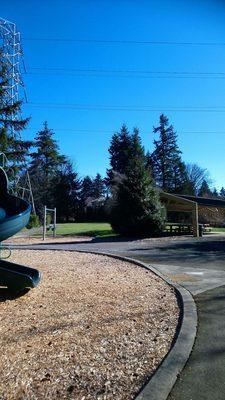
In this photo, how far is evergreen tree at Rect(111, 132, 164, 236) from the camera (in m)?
25.4

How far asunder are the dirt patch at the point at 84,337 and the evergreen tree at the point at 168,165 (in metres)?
70.1

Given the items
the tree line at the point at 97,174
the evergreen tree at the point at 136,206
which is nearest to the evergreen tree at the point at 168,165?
the tree line at the point at 97,174

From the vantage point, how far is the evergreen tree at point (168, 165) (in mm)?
79000

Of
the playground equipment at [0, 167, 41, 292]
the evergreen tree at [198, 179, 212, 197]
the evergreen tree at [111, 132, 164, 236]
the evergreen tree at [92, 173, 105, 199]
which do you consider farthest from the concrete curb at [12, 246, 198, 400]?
the evergreen tree at [198, 179, 212, 197]

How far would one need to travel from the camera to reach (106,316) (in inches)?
234

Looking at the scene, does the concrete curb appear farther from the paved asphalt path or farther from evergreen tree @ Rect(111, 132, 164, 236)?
evergreen tree @ Rect(111, 132, 164, 236)

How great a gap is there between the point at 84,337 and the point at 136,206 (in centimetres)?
2057

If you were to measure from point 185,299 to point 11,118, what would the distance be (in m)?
35.2

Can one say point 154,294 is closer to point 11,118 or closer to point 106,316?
point 106,316

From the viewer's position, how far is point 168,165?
7994 cm

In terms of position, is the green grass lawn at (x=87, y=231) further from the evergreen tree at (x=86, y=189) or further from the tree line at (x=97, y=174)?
the evergreen tree at (x=86, y=189)

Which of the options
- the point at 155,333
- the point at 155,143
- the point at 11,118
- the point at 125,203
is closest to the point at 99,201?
the point at 155,143

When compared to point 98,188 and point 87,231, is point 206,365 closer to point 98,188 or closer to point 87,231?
point 87,231

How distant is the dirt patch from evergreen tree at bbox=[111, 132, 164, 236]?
1654cm
